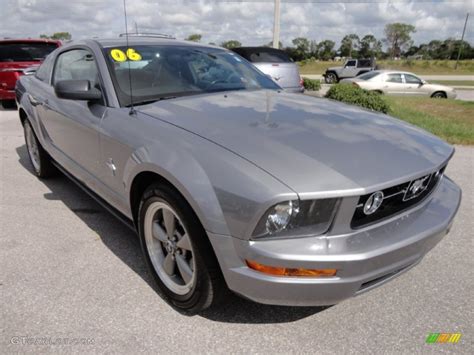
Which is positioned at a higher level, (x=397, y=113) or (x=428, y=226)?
(x=428, y=226)

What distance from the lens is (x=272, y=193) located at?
5.62 ft

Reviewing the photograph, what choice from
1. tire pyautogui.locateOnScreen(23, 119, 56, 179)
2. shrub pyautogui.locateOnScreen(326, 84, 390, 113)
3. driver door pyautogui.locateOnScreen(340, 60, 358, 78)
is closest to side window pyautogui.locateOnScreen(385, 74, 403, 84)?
shrub pyautogui.locateOnScreen(326, 84, 390, 113)

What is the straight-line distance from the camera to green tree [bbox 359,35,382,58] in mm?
74450

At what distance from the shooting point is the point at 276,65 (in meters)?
8.87

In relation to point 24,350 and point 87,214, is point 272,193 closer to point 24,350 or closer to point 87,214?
point 24,350

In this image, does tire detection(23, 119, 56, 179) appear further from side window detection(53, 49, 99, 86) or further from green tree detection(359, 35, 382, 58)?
green tree detection(359, 35, 382, 58)

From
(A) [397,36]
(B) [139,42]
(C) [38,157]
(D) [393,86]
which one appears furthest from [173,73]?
(A) [397,36]

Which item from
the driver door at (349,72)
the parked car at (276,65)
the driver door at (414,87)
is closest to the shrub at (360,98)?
the parked car at (276,65)

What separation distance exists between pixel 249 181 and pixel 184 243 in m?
0.66

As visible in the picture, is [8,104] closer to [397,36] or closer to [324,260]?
[324,260]

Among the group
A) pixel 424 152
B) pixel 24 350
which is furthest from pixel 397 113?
pixel 24 350

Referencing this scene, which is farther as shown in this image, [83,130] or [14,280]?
[83,130]

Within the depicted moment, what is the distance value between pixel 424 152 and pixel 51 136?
334 centimetres

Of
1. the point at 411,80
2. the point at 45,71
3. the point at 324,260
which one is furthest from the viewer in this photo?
the point at 411,80
